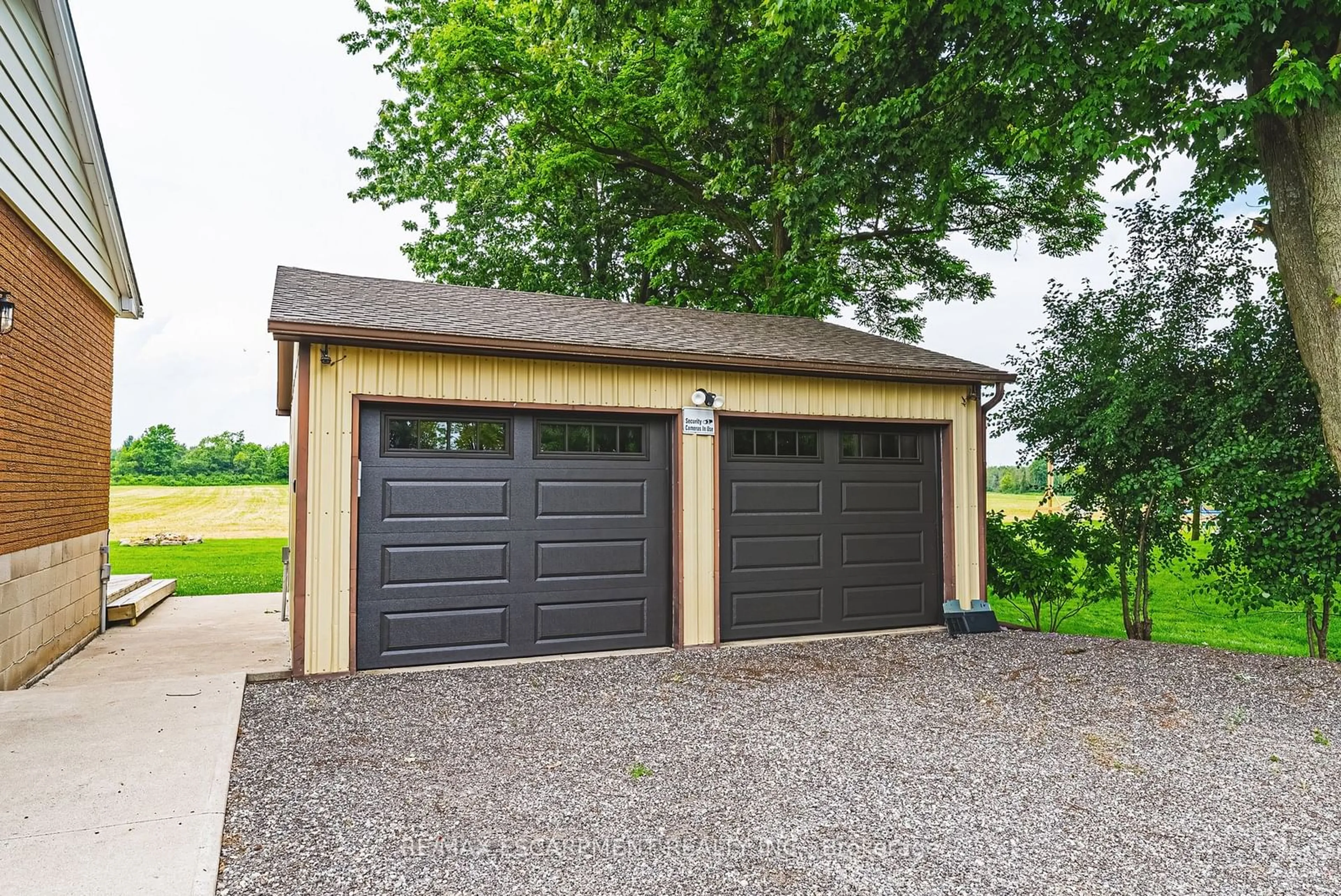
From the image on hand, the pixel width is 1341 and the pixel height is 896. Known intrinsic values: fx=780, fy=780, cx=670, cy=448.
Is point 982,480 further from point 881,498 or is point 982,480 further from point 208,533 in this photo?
point 208,533

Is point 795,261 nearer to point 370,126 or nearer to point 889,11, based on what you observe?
point 889,11

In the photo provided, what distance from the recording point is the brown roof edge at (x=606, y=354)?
519 centimetres

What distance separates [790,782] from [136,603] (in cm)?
763

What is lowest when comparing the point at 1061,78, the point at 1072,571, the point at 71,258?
the point at 1072,571

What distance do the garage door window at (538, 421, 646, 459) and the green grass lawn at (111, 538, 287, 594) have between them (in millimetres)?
6752

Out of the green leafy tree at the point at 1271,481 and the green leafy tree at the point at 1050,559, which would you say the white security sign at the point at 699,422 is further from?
the green leafy tree at the point at 1271,481

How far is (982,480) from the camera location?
738cm

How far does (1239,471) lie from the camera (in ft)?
20.9

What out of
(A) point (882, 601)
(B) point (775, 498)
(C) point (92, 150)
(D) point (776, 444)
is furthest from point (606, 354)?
(C) point (92, 150)

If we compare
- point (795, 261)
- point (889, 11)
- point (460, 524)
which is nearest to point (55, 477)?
point (460, 524)

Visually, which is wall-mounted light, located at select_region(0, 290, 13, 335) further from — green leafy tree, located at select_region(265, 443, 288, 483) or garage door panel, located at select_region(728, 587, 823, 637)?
green leafy tree, located at select_region(265, 443, 288, 483)

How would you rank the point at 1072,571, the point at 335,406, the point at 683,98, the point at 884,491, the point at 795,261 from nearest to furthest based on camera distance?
the point at 335,406
the point at 884,491
the point at 1072,571
the point at 683,98
the point at 795,261

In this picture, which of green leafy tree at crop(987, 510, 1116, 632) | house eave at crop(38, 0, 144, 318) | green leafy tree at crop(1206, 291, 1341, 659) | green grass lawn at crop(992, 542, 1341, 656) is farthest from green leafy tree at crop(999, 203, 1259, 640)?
house eave at crop(38, 0, 144, 318)

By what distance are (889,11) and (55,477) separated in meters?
8.11
